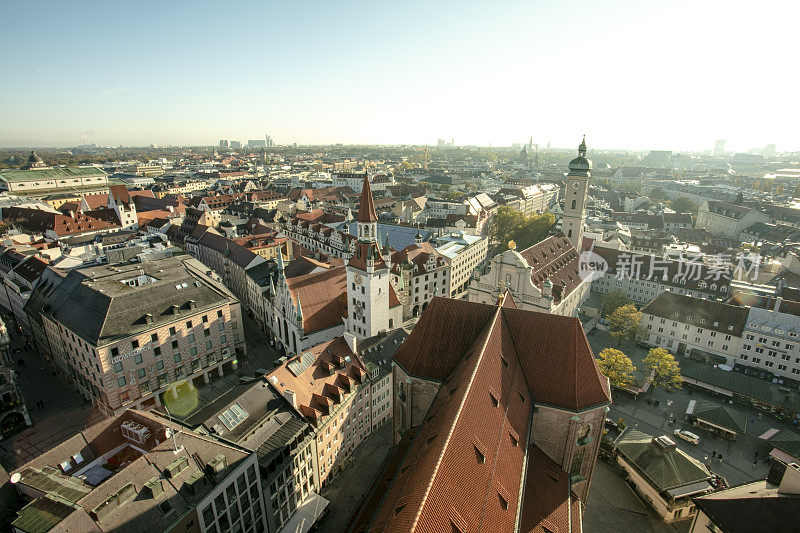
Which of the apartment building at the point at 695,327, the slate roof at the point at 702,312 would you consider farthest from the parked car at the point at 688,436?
the slate roof at the point at 702,312

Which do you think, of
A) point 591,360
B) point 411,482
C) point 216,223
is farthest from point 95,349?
point 216,223

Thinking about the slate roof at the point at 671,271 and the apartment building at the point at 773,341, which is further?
the slate roof at the point at 671,271

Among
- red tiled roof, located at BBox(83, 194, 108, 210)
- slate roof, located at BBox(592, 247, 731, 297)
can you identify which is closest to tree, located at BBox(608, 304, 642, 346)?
slate roof, located at BBox(592, 247, 731, 297)

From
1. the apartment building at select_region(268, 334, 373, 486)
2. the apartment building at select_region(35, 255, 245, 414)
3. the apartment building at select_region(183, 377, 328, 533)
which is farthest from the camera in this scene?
the apartment building at select_region(35, 255, 245, 414)

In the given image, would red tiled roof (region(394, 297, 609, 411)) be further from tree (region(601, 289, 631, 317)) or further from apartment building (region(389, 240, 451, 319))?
tree (region(601, 289, 631, 317))

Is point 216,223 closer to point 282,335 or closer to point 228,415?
point 282,335

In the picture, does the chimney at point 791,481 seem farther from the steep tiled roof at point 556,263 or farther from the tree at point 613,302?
the tree at point 613,302
